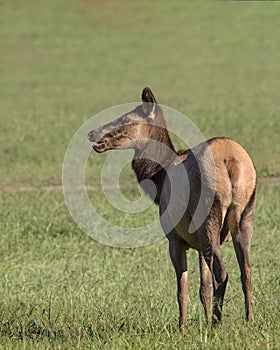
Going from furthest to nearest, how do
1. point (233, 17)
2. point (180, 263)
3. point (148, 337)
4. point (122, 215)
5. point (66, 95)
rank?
1. point (233, 17)
2. point (66, 95)
3. point (122, 215)
4. point (180, 263)
5. point (148, 337)

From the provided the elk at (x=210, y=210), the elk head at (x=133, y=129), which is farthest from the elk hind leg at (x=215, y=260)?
the elk head at (x=133, y=129)

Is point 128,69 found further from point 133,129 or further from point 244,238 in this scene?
point 244,238

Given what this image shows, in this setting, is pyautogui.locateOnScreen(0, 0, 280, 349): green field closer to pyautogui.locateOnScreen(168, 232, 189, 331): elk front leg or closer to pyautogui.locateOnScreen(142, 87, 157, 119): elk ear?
pyautogui.locateOnScreen(168, 232, 189, 331): elk front leg

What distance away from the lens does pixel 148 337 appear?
5855 millimetres

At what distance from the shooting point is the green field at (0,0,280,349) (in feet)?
21.6

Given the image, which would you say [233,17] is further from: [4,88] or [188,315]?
[188,315]

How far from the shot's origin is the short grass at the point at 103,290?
593 centimetres

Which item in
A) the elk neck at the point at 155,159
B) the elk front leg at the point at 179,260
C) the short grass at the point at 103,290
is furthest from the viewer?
the elk neck at the point at 155,159

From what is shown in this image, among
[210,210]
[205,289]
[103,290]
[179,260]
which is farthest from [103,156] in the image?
[210,210]

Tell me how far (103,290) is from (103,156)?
979cm

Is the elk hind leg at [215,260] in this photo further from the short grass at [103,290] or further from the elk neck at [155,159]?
the elk neck at [155,159]

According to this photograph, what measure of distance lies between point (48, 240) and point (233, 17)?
24257 mm

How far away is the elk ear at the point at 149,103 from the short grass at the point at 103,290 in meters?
1.57

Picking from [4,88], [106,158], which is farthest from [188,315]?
[4,88]
